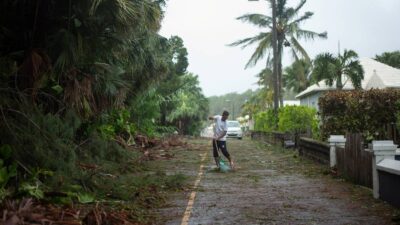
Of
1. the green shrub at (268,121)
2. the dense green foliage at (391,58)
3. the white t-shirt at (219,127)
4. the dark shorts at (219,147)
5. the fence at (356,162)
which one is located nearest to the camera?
the fence at (356,162)

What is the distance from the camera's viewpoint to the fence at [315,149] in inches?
631

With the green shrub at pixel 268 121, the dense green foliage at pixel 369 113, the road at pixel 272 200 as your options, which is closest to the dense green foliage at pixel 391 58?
the green shrub at pixel 268 121

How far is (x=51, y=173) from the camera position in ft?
31.1

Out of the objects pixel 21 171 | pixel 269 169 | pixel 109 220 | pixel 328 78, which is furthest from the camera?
pixel 328 78

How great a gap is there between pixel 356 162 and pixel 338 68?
84.6ft

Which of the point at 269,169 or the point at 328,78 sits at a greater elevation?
the point at 328,78

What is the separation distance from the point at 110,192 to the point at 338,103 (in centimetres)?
1012

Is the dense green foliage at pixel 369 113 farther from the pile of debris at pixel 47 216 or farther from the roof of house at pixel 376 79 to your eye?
the roof of house at pixel 376 79

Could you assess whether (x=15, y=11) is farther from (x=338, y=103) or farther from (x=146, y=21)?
(x=338, y=103)

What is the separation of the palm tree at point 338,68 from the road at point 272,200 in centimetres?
2145

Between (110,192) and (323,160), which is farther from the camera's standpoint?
(323,160)

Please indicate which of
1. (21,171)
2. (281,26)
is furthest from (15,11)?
(281,26)

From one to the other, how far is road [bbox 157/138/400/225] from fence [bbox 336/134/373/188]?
24cm

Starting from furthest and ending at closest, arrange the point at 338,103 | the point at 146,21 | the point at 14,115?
the point at 338,103, the point at 146,21, the point at 14,115
